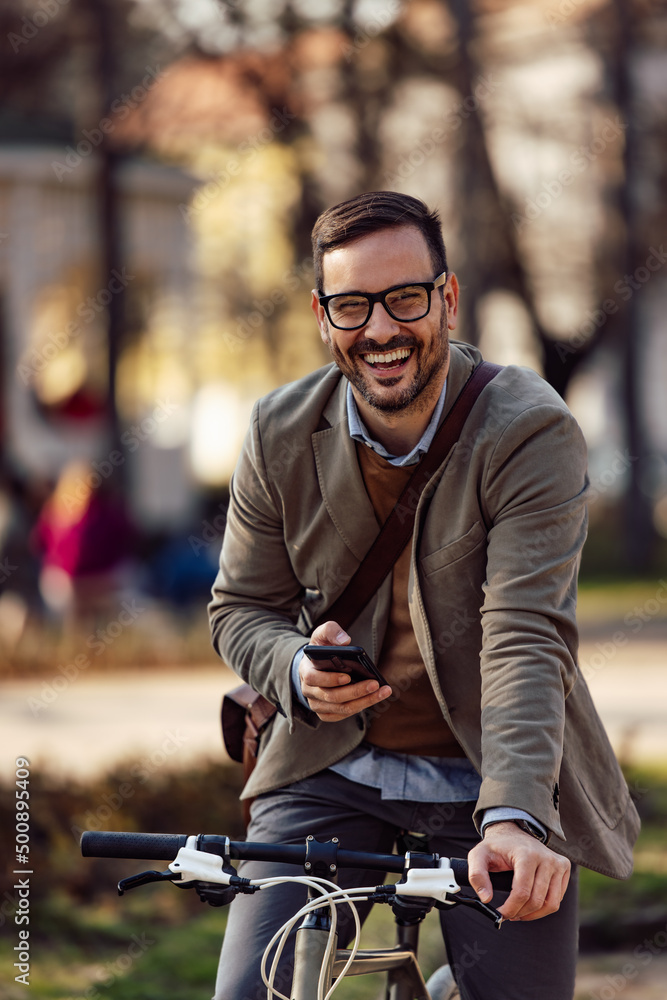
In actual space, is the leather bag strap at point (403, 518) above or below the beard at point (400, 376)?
below

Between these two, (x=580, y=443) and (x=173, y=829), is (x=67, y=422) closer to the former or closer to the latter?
(x=173, y=829)

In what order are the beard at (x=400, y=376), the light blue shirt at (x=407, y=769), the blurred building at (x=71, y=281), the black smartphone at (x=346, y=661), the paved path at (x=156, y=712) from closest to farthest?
1. the black smartphone at (x=346, y=661)
2. the beard at (x=400, y=376)
3. the light blue shirt at (x=407, y=769)
4. the paved path at (x=156, y=712)
5. the blurred building at (x=71, y=281)

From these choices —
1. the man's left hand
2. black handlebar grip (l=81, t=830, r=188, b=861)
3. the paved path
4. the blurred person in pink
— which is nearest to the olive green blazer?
the man's left hand

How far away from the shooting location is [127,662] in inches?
409

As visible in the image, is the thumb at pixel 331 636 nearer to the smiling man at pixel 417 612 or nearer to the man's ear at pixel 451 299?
the smiling man at pixel 417 612

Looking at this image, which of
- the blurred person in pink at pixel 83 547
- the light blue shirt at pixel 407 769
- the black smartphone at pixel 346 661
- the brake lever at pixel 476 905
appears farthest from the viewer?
the blurred person in pink at pixel 83 547

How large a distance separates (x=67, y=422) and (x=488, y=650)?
12473mm

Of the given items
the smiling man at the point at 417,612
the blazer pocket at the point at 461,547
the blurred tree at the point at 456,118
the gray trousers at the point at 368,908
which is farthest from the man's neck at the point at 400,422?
the blurred tree at the point at 456,118

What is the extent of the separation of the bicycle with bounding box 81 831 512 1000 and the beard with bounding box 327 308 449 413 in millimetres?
862

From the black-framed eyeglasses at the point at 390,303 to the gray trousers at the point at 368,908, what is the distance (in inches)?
39.1

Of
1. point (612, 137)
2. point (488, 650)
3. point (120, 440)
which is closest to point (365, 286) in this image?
point (488, 650)

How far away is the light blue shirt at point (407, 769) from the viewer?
8.41 feet

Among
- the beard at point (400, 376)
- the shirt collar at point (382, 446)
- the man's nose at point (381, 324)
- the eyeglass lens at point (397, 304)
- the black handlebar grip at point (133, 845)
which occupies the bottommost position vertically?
the black handlebar grip at point (133, 845)

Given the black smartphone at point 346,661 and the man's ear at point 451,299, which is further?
the man's ear at point 451,299
